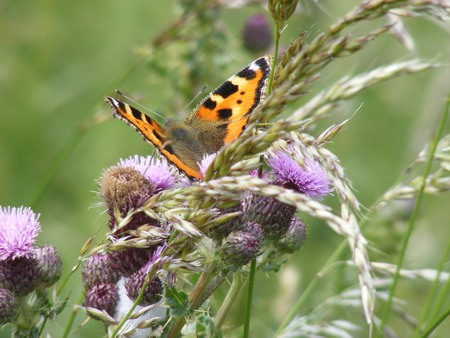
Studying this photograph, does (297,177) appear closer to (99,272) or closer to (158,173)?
(158,173)

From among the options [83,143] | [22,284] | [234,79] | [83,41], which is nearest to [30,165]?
[83,143]

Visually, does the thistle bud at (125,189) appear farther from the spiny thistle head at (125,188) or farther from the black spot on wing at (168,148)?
the black spot on wing at (168,148)

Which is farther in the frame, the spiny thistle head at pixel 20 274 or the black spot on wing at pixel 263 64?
the black spot on wing at pixel 263 64

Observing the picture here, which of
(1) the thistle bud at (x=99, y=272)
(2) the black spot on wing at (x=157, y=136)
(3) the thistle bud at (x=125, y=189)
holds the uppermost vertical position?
(2) the black spot on wing at (x=157, y=136)

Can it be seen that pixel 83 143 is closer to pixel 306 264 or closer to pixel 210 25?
pixel 210 25

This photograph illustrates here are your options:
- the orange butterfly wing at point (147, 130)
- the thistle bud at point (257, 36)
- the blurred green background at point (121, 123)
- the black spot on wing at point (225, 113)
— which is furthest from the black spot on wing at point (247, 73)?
the thistle bud at point (257, 36)

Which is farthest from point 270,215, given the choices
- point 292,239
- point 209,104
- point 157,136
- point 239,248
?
point 209,104

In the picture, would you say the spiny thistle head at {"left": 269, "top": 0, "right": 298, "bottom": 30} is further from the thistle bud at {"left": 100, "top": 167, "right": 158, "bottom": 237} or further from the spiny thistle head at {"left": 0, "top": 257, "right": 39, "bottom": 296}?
the spiny thistle head at {"left": 0, "top": 257, "right": 39, "bottom": 296}
